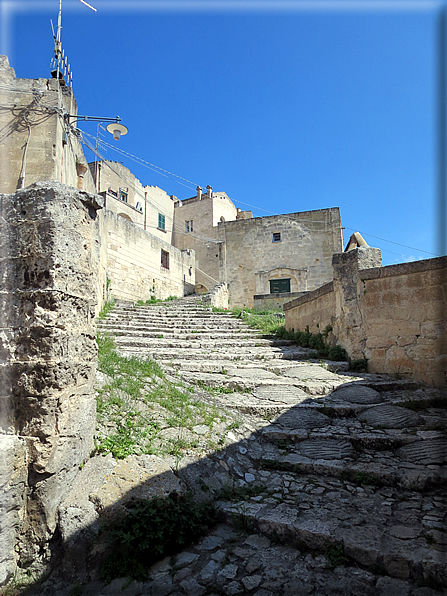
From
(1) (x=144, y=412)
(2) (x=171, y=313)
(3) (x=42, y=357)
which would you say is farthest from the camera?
(2) (x=171, y=313)

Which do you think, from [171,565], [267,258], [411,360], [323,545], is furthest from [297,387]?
[267,258]

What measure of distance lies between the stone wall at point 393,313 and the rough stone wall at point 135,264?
33.6ft

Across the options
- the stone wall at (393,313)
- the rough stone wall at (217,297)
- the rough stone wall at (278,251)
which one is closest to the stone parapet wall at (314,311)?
the stone wall at (393,313)

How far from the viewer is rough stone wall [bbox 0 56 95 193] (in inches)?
404

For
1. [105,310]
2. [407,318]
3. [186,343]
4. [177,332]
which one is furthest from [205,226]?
[407,318]

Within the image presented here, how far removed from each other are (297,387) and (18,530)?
146 inches

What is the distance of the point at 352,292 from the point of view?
21.3 ft

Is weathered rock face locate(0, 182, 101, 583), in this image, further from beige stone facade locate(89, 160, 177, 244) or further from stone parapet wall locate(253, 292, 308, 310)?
beige stone facade locate(89, 160, 177, 244)

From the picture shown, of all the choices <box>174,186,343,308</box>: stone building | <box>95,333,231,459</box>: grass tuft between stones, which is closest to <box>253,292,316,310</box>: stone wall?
<box>174,186,343,308</box>: stone building

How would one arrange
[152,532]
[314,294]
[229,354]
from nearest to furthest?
[152,532], [229,354], [314,294]

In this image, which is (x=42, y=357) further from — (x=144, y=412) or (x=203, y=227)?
(x=203, y=227)

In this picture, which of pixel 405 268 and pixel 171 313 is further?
pixel 171 313

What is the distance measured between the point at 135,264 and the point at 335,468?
15357 mm

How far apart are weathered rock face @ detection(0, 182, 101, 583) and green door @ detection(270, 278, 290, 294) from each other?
21437 millimetres
